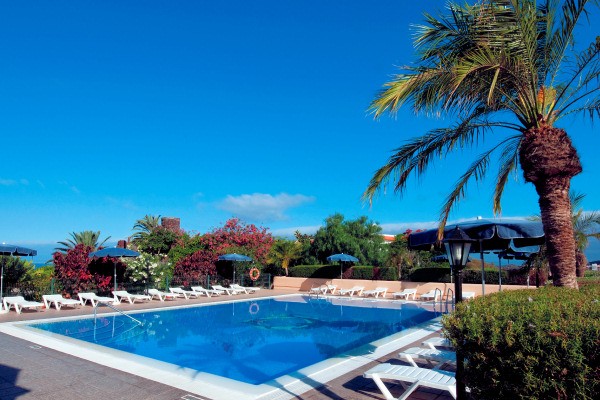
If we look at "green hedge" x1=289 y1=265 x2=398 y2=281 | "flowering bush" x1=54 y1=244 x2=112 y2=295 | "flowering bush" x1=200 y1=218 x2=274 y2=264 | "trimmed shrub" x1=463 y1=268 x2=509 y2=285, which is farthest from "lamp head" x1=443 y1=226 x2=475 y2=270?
"flowering bush" x1=200 y1=218 x2=274 y2=264

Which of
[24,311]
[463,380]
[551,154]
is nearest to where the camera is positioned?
[463,380]

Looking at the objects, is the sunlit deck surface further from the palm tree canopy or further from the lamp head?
the palm tree canopy

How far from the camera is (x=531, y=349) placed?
9.59 ft

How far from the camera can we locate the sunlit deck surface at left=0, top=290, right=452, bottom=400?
16.7ft

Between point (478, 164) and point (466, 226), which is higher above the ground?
point (478, 164)

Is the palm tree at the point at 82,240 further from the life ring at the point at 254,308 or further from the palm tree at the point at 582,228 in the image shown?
the palm tree at the point at 582,228

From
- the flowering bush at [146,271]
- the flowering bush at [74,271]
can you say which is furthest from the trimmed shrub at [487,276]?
the flowering bush at [74,271]

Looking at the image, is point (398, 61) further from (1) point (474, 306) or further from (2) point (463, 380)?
(2) point (463, 380)

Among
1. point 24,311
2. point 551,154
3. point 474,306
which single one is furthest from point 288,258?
point 474,306

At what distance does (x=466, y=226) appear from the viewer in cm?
726

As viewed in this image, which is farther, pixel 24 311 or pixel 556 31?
pixel 24 311

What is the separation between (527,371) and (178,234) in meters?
25.4

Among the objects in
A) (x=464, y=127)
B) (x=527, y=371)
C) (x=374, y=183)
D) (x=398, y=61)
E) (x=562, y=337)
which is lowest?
(x=527, y=371)

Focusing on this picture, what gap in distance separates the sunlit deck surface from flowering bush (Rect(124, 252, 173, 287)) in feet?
32.8
